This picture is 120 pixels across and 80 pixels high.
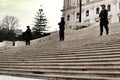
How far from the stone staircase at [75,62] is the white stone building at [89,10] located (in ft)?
107

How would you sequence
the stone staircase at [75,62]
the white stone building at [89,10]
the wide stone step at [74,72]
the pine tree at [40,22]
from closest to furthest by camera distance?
the wide stone step at [74,72], the stone staircase at [75,62], the white stone building at [89,10], the pine tree at [40,22]

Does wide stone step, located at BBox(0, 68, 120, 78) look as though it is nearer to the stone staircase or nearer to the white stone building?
the stone staircase

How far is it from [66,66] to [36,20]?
6958 cm

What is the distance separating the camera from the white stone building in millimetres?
61425

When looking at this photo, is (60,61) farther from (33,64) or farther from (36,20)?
(36,20)

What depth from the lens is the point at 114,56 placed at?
48.8 feet

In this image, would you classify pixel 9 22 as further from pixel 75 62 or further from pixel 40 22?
pixel 75 62

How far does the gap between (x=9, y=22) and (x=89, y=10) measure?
97.6 feet

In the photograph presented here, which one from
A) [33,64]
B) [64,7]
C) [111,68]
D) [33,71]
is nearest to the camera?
[111,68]

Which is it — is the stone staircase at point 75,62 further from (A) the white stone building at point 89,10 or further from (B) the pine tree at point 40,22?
(B) the pine tree at point 40,22

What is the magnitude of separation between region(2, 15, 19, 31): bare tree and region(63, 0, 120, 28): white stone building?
751 inches

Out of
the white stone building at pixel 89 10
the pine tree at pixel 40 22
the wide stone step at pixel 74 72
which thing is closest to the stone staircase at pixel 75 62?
the wide stone step at pixel 74 72

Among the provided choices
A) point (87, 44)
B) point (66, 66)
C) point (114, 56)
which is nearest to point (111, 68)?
point (114, 56)

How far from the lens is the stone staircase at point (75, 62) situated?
44.8 feet
